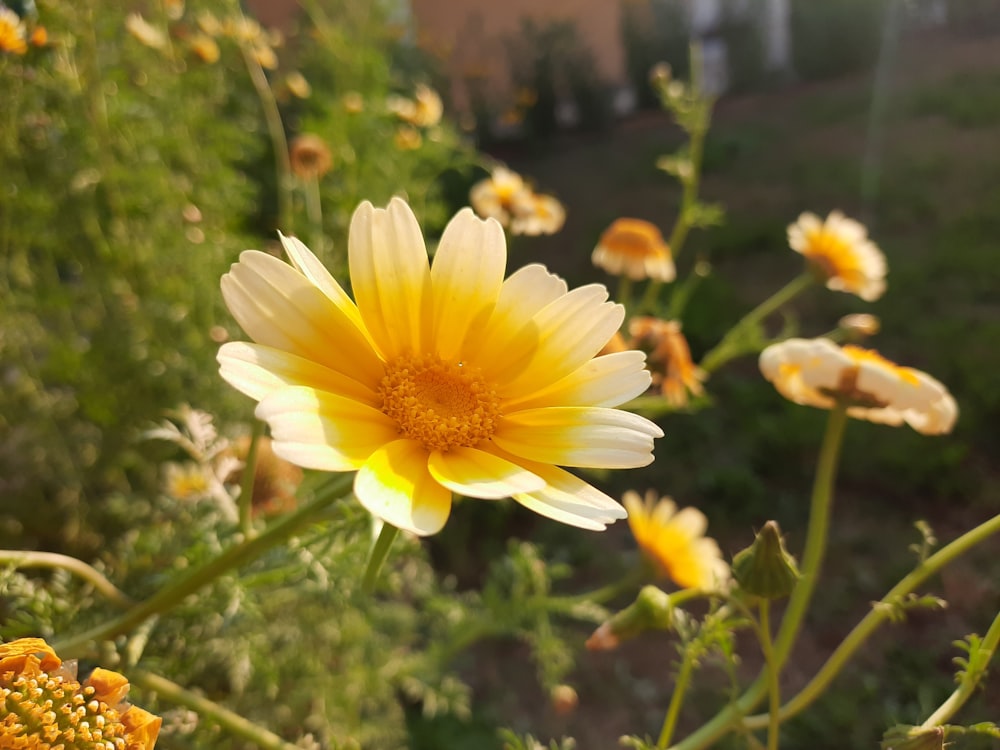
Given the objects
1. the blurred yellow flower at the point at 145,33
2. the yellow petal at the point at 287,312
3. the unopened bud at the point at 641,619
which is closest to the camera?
the yellow petal at the point at 287,312

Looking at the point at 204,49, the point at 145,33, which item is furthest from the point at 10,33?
the point at 204,49

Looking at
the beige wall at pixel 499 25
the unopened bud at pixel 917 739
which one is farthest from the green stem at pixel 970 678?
the beige wall at pixel 499 25

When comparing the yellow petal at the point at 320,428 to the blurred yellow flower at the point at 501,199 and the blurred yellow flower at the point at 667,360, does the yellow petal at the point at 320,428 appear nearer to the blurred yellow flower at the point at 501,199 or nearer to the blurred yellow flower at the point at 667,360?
the blurred yellow flower at the point at 667,360

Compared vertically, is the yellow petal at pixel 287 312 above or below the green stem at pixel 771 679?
above

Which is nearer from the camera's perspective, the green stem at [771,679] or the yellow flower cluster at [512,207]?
the green stem at [771,679]

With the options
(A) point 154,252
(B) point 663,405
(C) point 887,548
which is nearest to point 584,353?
(B) point 663,405

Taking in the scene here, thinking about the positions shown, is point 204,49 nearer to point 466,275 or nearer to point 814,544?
point 466,275

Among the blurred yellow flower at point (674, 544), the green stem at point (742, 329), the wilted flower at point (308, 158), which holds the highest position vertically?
the wilted flower at point (308, 158)

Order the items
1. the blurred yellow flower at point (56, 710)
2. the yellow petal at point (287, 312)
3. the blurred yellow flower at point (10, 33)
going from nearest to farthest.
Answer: the blurred yellow flower at point (56, 710) → the yellow petal at point (287, 312) → the blurred yellow flower at point (10, 33)
